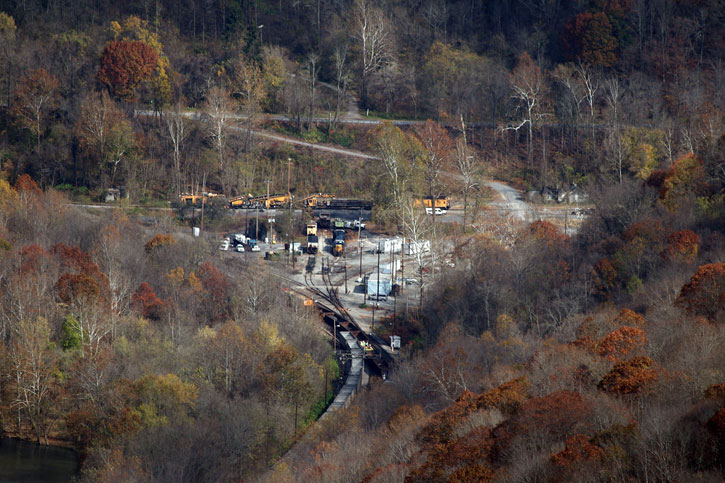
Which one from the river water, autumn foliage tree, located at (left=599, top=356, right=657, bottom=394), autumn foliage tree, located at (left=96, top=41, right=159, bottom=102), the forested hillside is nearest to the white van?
the forested hillside

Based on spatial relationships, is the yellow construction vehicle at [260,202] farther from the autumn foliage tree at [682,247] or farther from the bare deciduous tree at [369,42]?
the autumn foliage tree at [682,247]

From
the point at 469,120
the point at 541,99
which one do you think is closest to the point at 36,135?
the point at 469,120

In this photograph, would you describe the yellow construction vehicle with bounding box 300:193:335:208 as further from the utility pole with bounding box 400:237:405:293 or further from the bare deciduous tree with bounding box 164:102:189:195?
the utility pole with bounding box 400:237:405:293

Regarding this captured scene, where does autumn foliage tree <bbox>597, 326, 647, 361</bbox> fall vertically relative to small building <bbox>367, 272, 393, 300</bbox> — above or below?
above

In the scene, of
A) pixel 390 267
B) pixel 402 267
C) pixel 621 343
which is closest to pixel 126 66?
pixel 390 267

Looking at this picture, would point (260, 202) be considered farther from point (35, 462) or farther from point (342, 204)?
point (35, 462)
